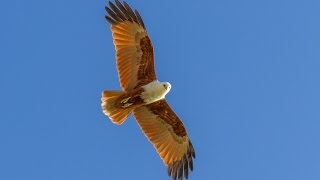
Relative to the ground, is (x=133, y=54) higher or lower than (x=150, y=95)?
higher

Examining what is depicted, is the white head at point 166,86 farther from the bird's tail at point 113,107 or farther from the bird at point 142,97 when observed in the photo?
the bird's tail at point 113,107

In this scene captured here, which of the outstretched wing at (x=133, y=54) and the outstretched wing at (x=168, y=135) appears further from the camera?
the outstretched wing at (x=168, y=135)

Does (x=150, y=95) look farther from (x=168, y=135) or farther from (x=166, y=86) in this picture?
(x=168, y=135)

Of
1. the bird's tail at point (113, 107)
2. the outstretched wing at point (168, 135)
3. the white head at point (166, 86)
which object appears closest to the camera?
Result: the bird's tail at point (113, 107)

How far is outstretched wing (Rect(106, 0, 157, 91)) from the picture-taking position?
1862 centimetres

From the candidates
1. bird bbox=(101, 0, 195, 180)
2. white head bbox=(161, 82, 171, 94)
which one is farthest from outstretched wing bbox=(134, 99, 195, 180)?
white head bbox=(161, 82, 171, 94)

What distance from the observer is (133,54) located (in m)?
18.7

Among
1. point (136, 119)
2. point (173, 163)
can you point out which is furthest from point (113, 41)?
point (173, 163)

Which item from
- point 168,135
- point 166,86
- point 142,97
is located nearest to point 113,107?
point 142,97

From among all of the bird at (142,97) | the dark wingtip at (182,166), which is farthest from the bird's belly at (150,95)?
the dark wingtip at (182,166)

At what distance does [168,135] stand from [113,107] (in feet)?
6.29

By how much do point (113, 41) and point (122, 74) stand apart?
83cm

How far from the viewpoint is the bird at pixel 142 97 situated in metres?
18.4

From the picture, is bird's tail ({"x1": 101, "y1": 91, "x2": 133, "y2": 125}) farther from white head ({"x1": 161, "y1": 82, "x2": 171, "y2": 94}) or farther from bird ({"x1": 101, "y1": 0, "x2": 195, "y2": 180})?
white head ({"x1": 161, "y1": 82, "x2": 171, "y2": 94})
